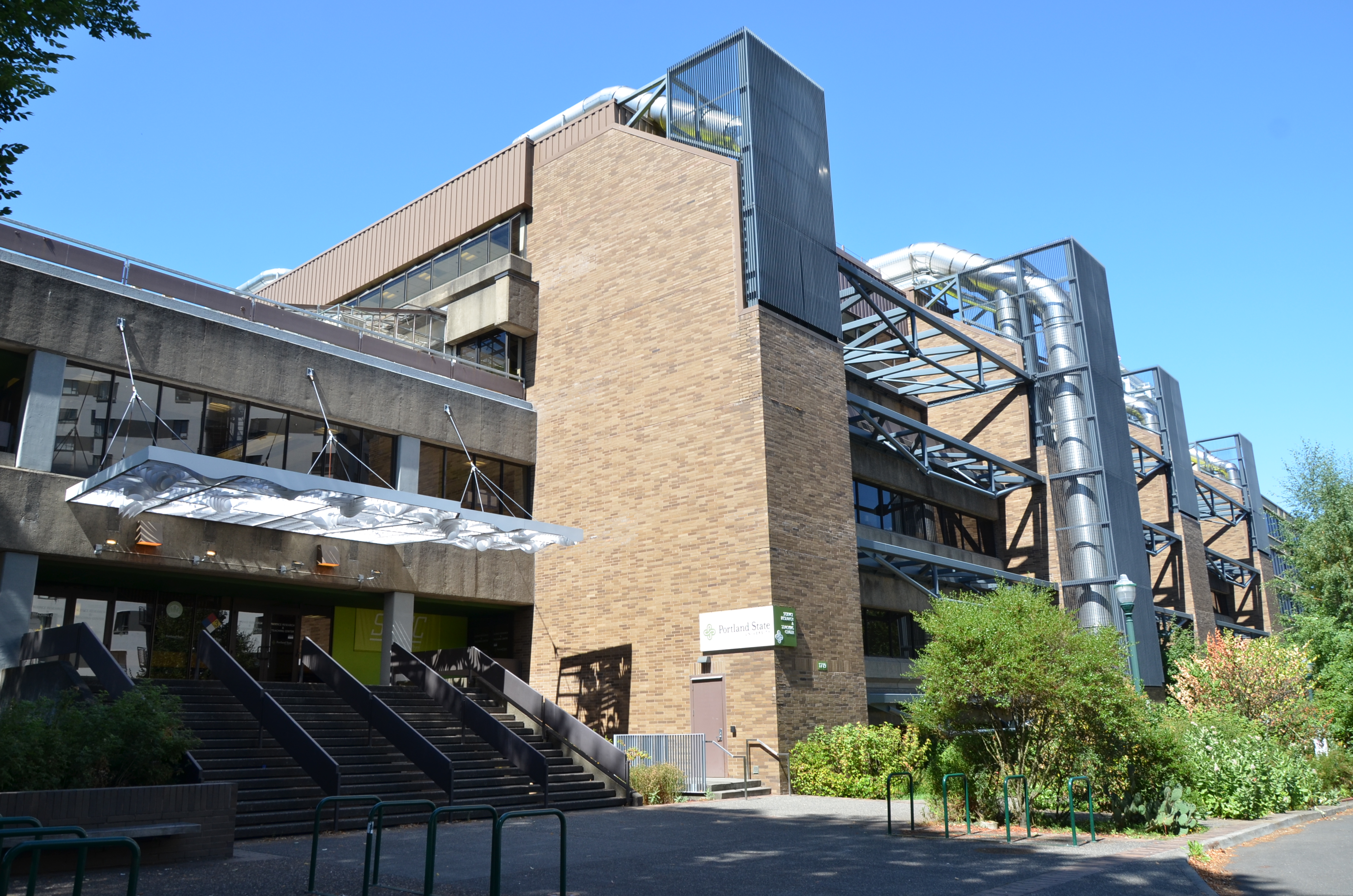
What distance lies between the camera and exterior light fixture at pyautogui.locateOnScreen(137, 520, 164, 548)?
1922 centimetres

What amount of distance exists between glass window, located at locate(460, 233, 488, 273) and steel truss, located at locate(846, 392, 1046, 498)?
11.9 meters

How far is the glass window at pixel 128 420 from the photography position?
65.1 ft

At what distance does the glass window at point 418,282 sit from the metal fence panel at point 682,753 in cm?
1699

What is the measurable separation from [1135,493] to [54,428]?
32.3 meters

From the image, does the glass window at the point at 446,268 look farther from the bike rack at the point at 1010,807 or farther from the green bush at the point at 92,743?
the bike rack at the point at 1010,807

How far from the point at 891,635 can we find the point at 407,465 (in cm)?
1449

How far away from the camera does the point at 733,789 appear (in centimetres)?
2025

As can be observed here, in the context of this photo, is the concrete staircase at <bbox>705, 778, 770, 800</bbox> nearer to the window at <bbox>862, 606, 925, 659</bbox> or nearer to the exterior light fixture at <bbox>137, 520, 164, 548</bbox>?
the window at <bbox>862, 606, 925, 659</bbox>

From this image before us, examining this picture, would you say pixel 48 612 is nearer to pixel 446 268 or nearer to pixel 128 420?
pixel 128 420

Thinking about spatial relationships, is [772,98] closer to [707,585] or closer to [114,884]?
[707,585]

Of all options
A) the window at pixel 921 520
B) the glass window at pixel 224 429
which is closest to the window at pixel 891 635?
the window at pixel 921 520

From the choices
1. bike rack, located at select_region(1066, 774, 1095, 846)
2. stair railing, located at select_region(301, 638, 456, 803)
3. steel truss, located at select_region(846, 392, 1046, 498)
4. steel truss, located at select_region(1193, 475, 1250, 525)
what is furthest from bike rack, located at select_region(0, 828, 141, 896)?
steel truss, located at select_region(1193, 475, 1250, 525)

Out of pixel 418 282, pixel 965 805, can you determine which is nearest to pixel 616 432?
pixel 418 282

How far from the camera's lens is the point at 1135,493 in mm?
35438
